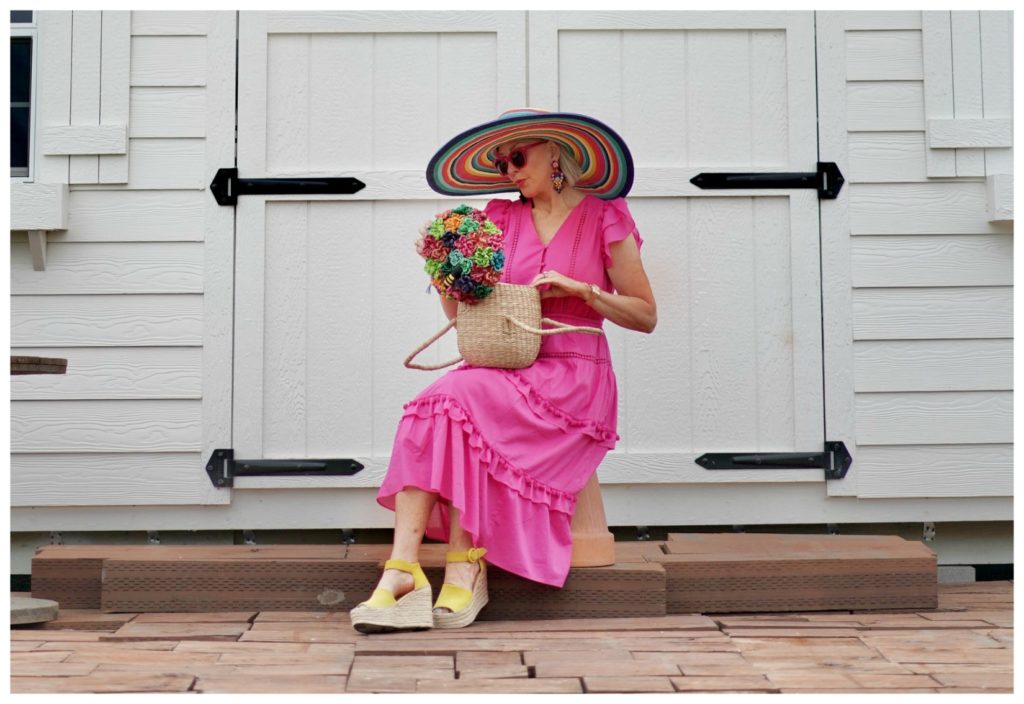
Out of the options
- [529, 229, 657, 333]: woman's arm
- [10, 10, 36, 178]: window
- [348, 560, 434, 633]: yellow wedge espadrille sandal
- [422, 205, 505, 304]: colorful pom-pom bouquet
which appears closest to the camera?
[348, 560, 434, 633]: yellow wedge espadrille sandal

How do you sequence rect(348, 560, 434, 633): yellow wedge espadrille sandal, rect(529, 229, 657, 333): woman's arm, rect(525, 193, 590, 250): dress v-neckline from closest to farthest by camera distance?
rect(348, 560, 434, 633): yellow wedge espadrille sandal < rect(529, 229, 657, 333): woman's arm < rect(525, 193, 590, 250): dress v-neckline

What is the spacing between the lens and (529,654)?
2559mm

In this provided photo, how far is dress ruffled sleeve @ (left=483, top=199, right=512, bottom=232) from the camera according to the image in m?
3.27

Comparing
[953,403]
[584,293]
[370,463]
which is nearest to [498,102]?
[584,293]

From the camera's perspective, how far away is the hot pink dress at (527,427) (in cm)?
289

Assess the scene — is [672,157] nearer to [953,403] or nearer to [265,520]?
[953,403]

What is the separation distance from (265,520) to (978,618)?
6.84ft

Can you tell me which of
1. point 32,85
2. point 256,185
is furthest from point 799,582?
point 32,85

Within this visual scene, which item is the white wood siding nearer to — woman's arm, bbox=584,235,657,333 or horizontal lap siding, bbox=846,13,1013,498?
horizontal lap siding, bbox=846,13,1013,498

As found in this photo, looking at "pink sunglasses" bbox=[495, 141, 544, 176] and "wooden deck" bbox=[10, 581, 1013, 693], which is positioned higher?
"pink sunglasses" bbox=[495, 141, 544, 176]

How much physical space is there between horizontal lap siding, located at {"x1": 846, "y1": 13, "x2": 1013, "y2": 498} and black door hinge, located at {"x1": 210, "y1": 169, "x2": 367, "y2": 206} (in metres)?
1.66

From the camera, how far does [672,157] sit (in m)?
3.76

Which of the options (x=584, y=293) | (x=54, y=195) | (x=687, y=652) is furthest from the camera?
(x=54, y=195)

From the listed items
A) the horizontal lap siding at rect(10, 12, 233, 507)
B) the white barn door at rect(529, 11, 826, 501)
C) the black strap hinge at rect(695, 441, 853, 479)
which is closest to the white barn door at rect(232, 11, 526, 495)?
the horizontal lap siding at rect(10, 12, 233, 507)
